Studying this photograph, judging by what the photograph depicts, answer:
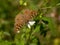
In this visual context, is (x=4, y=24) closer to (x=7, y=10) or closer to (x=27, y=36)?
(x=7, y=10)

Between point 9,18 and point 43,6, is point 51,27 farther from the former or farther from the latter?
point 9,18

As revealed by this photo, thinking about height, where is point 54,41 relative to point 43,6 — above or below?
below

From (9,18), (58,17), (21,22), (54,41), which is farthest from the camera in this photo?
(9,18)

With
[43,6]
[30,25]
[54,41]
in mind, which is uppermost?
[43,6]

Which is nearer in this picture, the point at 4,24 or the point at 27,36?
the point at 27,36

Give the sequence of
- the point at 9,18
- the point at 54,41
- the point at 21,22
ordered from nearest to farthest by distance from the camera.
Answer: the point at 21,22, the point at 54,41, the point at 9,18

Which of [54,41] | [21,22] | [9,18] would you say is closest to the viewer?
[21,22]

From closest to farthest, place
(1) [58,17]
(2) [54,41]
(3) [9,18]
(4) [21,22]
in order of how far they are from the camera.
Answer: (4) [21,22], (2) [54,41], (1) [58,17], (3) [9,18]

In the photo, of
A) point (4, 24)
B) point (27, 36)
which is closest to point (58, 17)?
point (4, 24)

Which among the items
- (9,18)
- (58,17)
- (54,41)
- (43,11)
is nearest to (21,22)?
(43,11)
